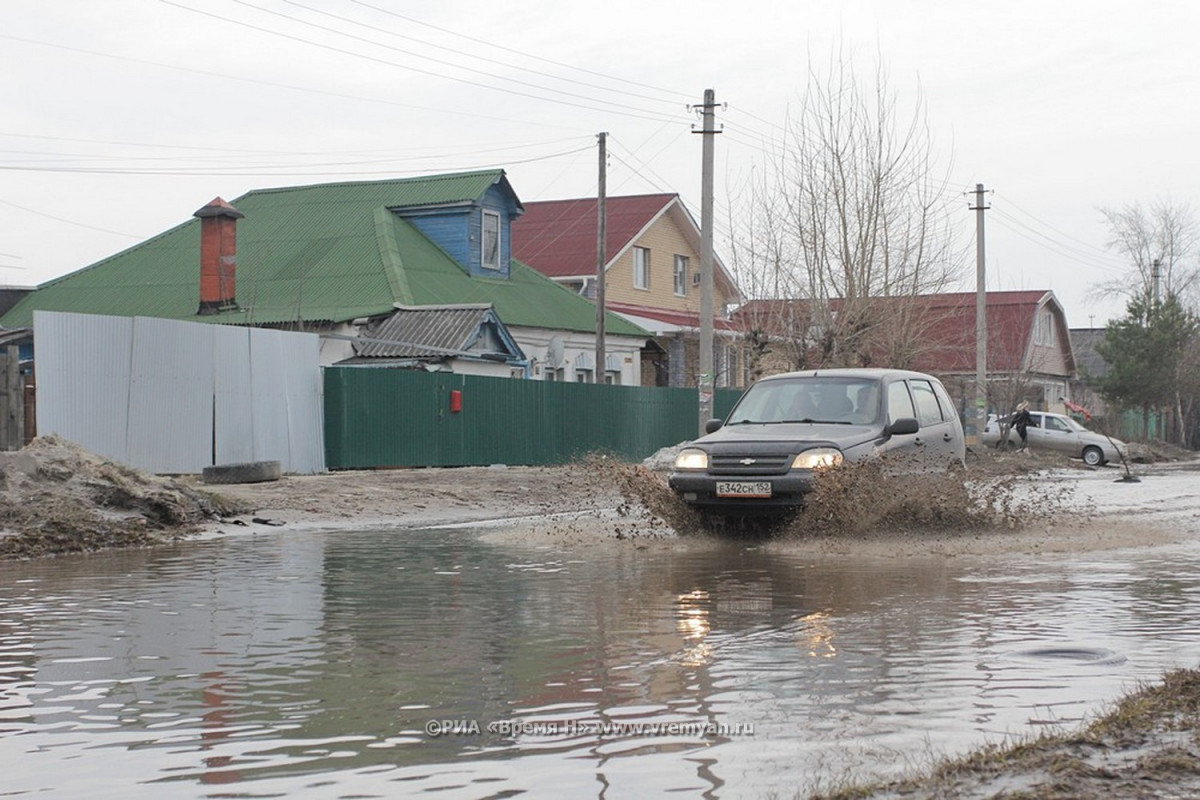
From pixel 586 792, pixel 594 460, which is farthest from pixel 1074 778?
pixel 594 460

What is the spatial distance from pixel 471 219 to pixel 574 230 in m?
9.86

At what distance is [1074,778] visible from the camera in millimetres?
4859

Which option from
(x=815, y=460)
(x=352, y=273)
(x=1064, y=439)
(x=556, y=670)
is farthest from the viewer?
(x=1064, y=439)

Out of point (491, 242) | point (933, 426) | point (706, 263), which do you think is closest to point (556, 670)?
point (933, 426)

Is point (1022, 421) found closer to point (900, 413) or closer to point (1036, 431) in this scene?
point (1036, 431)

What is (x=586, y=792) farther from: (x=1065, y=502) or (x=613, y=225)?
(x=613, y=225)

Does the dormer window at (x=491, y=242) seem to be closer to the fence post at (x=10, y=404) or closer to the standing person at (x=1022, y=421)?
the standing person at (x=1022, y=421)

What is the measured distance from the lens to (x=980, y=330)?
144 ft

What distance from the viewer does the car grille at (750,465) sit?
1415 cm

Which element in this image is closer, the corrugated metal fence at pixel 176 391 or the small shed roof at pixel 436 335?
the corrugated metal fence at pixel 176 391

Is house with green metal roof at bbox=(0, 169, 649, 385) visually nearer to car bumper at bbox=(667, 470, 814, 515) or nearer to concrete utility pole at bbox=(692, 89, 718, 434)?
concrete utility pole at bbox=(692, 89, 718, 434)

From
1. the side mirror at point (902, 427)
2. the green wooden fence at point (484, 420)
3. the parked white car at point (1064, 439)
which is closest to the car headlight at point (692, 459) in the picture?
the side mirror at point (902, 427)

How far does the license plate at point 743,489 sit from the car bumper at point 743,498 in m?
0.02

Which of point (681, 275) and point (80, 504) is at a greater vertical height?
point (681, 275)
